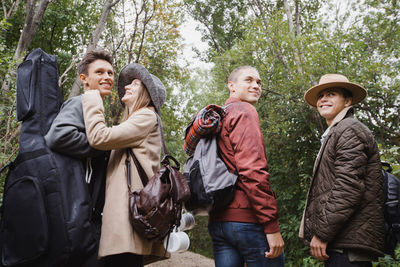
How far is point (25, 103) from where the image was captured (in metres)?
1.83

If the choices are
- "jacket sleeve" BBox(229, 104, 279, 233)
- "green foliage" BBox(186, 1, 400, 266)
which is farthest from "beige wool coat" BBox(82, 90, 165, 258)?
"green foliage" BBox(186, 1, 400, 266)

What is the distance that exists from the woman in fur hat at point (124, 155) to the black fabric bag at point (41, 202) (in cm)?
14

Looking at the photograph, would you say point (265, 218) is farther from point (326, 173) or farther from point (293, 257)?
point (293, 257)

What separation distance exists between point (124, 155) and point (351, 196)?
1.53 m

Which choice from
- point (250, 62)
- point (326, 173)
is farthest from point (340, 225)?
point (250, 62)

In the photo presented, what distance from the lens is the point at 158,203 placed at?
179 centimetres

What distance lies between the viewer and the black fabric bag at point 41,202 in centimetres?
161

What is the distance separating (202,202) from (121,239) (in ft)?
1.78

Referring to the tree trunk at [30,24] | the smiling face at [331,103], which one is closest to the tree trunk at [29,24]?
the tree trunk at [30,24]

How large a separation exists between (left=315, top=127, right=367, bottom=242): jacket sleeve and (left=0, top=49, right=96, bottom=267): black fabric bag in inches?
59.1

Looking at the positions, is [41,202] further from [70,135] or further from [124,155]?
[124,155]

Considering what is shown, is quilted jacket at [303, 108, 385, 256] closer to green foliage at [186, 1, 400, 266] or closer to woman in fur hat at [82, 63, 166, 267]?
woman in fur hat at [82, 63, 166, 267]

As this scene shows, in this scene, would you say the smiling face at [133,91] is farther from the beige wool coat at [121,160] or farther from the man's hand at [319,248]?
the man's hand at [319,248]

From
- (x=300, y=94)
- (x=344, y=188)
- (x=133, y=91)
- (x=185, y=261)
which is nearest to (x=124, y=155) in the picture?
(x=133, y=91)
